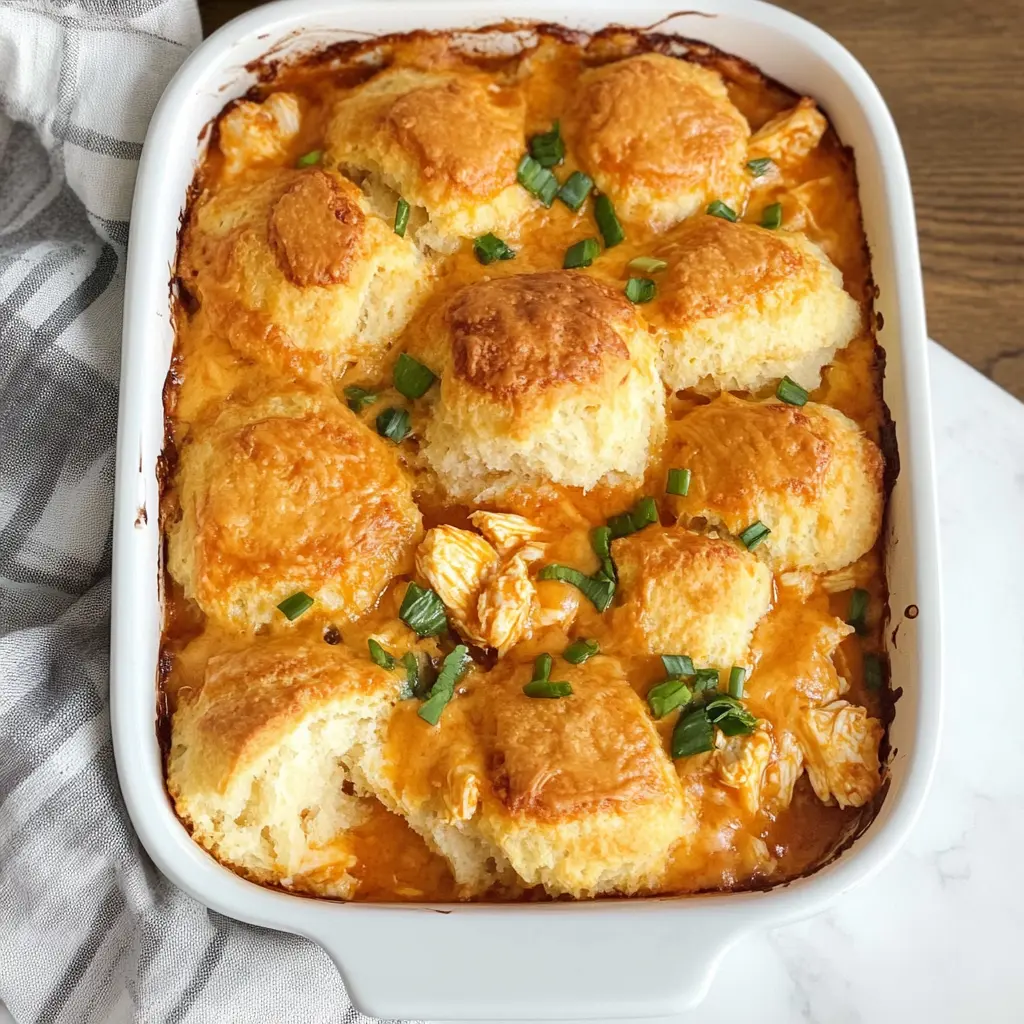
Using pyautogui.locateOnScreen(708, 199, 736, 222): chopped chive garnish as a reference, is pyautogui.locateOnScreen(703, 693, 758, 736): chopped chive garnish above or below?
below

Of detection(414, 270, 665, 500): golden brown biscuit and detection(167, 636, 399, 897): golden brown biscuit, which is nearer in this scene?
detection(167, 636, 399, 897): golden brown biscuit

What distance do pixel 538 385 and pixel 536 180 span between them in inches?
20.7

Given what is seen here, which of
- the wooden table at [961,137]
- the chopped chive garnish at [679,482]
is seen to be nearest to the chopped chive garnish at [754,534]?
the chopped chive garnish at [679,482]

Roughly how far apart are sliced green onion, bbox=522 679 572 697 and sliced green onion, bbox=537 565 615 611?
18 cm

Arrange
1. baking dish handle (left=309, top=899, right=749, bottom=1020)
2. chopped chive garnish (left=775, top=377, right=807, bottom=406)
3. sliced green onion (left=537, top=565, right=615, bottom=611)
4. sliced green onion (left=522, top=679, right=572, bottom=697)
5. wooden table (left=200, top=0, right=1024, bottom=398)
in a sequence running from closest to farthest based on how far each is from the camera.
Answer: baking dish handle (left=309, top=899, right=749, bottom=1020), sliced green onion (left=522, top=679, right=572, bottom=697), sliced green onion (left=537, top=565, right=615, bottom=611), chopped chive garnish (left=775, top=377, right=807, bottom=406), wooden table (left=200, top=0, right=1024, bottom=398)

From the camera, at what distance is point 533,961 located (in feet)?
6.60

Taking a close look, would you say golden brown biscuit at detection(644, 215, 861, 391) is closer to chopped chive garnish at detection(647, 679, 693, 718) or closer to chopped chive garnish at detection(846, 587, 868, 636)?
chopped chive garnish at detection(846, 587, 868, 636)

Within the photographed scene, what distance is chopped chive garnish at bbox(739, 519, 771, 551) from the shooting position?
220 cm

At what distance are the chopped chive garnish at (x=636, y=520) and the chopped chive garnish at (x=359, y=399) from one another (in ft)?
1.69

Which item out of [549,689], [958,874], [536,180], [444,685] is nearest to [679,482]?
[549,689]

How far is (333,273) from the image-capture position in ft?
7.53

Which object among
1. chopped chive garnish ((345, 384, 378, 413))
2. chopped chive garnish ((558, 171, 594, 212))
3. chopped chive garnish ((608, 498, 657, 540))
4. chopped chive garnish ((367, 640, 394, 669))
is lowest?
chopped chive garnish ((367, 640, 394, 669))

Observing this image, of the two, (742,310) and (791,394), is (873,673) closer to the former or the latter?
(791,394)

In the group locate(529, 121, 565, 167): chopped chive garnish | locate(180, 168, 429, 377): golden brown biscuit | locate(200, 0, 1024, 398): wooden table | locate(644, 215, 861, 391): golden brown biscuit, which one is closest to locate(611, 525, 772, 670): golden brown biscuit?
locate(644, 215, 861, 391): golden brown biscuit
